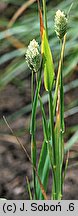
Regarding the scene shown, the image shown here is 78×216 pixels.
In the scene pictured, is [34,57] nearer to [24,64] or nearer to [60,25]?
[60,25]

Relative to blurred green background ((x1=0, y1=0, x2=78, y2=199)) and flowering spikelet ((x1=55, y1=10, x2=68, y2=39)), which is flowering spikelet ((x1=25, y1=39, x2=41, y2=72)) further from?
blurred green background ((x1=0, y1=0, x2=78, y2=199))

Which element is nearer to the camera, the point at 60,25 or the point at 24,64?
the point at 60,25

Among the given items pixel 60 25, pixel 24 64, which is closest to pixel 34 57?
pixel 60 25

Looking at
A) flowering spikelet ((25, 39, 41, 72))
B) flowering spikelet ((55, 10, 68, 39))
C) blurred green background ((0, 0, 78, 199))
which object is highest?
blurred green background ((0, 0, 78, 199))

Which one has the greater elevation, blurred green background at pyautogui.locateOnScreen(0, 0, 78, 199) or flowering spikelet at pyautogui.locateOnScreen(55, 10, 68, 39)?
blurred green background at pyautogui.locateOnScreen(0, 0, 78, 199)

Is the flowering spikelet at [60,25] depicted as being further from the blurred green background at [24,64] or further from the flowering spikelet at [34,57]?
the blurred green background at [24,64]

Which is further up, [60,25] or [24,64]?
[24,64]

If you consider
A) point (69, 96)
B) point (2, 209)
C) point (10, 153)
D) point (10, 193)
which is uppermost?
point (69, 96)

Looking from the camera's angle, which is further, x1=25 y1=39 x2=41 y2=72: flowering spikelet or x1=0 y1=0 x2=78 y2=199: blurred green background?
x1=0 y1=0 x2=78 y2=199: blurred green background

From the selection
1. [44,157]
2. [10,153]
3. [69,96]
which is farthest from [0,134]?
[44,157]

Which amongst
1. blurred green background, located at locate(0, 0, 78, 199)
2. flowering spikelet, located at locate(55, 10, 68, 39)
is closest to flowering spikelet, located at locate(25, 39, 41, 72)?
flowering spikelet, located at locate(55, 10, 68, 39)

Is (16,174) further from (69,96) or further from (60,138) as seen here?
(60,138)
